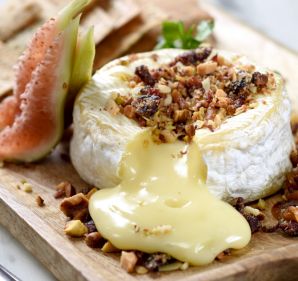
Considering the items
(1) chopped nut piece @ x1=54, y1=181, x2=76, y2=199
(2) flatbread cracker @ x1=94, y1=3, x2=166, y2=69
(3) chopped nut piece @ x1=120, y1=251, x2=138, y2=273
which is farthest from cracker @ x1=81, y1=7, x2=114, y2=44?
(3) chopped nut piece @ x1=120, y1=251, x2=138, y2=273

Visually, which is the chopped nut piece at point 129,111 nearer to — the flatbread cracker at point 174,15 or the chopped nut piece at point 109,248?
the chopped nut piece at point 109,248

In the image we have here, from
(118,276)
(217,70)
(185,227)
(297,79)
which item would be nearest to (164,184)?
(185,227)

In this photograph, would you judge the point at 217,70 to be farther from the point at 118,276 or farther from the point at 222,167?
the point at 118,276

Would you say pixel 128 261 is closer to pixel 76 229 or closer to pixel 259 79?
pixel 76 229

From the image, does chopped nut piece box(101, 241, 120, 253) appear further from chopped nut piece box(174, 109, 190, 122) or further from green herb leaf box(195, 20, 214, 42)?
green herb leaf box(195, 20, 214, 42)

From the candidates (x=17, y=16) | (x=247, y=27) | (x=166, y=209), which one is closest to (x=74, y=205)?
(x=166, y=209)

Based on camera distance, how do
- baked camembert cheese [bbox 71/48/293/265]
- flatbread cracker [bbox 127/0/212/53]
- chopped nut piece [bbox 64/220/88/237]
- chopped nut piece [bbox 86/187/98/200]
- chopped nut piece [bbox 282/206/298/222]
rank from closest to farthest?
1. baked camembert cheese [bbox 71/48/293/265]
2. chopped nut piece [bbox 64/220/88/237]
3. chopped nut piece [bbox 282/206/298/222]
4. chopped nut piece [bbox 86/187/98/200]
5. flatbread cracker [bbox 127/0/212/53]
